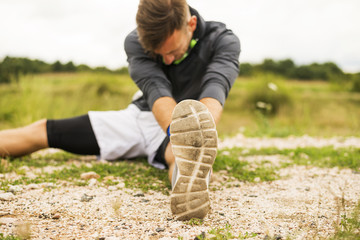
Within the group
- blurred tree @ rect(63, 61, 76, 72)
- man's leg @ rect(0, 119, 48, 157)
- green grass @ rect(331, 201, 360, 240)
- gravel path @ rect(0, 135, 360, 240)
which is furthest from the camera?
blurred tree @ rect(63, 61, 76, 72)

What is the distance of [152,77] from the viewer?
8.18ft

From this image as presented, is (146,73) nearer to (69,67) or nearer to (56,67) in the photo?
(56,67)

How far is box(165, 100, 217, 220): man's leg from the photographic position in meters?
1.58

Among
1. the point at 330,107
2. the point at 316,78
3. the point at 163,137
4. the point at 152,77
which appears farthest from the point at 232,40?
the point at 316,78

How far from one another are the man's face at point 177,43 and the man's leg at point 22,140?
127 centimetres

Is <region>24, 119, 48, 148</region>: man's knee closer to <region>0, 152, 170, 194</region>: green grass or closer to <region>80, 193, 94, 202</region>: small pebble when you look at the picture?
<region>0, 152, 170, 194</region>: green grass

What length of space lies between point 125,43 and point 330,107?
8.11 m

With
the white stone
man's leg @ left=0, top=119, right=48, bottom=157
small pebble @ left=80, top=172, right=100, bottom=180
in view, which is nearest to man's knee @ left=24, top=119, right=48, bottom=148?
man's leg @ left=0, top=119, right=48, bottom=157

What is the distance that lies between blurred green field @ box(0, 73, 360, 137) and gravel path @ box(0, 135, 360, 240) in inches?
124

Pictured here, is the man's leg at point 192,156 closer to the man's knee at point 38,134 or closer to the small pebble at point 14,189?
the small pebble at point 14,189

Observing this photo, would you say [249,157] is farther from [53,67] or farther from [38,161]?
[53,67]

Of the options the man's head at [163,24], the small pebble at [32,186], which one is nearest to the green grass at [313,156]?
the man's head at [163,24]

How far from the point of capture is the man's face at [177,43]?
2.35 meters

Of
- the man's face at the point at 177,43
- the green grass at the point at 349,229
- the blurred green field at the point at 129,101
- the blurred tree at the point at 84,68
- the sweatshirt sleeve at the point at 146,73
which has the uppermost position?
the man's face at the point at 177,43
